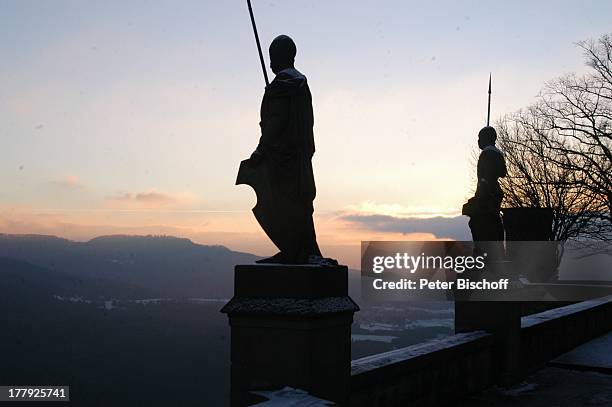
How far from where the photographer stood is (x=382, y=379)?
620 cm

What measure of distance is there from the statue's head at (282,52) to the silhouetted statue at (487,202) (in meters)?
4.74

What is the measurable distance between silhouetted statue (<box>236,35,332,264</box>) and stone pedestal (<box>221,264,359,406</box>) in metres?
0.26

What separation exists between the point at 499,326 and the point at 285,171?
542cm

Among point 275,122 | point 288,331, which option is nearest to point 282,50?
point 275,122

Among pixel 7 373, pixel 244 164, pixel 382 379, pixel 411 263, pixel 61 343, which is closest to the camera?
pixel 244 164

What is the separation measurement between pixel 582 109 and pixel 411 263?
2328 cm

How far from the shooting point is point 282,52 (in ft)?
18.3

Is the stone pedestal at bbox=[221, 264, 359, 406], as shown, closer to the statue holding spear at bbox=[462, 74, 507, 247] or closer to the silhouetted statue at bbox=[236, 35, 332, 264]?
the silhouetted statue at bbox=[236, 35, 332, 264]

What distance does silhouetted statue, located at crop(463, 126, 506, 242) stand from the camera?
9.41 meters

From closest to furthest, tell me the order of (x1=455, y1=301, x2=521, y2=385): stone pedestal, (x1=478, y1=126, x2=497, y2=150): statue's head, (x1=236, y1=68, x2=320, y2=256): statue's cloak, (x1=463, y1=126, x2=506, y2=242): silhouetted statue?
(x1=236, y1=68, x2=320, y2=256): statue's cloak < (x1=455, y1=301, x2=521, y2=385): stone pedestal < (x1=463, y1=126, x2=506, y2=242): silhouetted statue < (x1=478, y1=126, x2=497, y2=150): statue's head

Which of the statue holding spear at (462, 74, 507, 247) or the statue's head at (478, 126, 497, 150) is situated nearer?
the statue holding spear at (462, 74, 507, 247)

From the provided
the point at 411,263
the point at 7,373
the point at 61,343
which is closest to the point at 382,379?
the point at 411,263

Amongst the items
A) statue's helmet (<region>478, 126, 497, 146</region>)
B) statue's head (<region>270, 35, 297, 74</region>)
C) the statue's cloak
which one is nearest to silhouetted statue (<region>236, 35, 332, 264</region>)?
the statue's cloak

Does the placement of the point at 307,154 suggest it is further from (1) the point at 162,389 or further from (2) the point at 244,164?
(1) the point at 162,389
